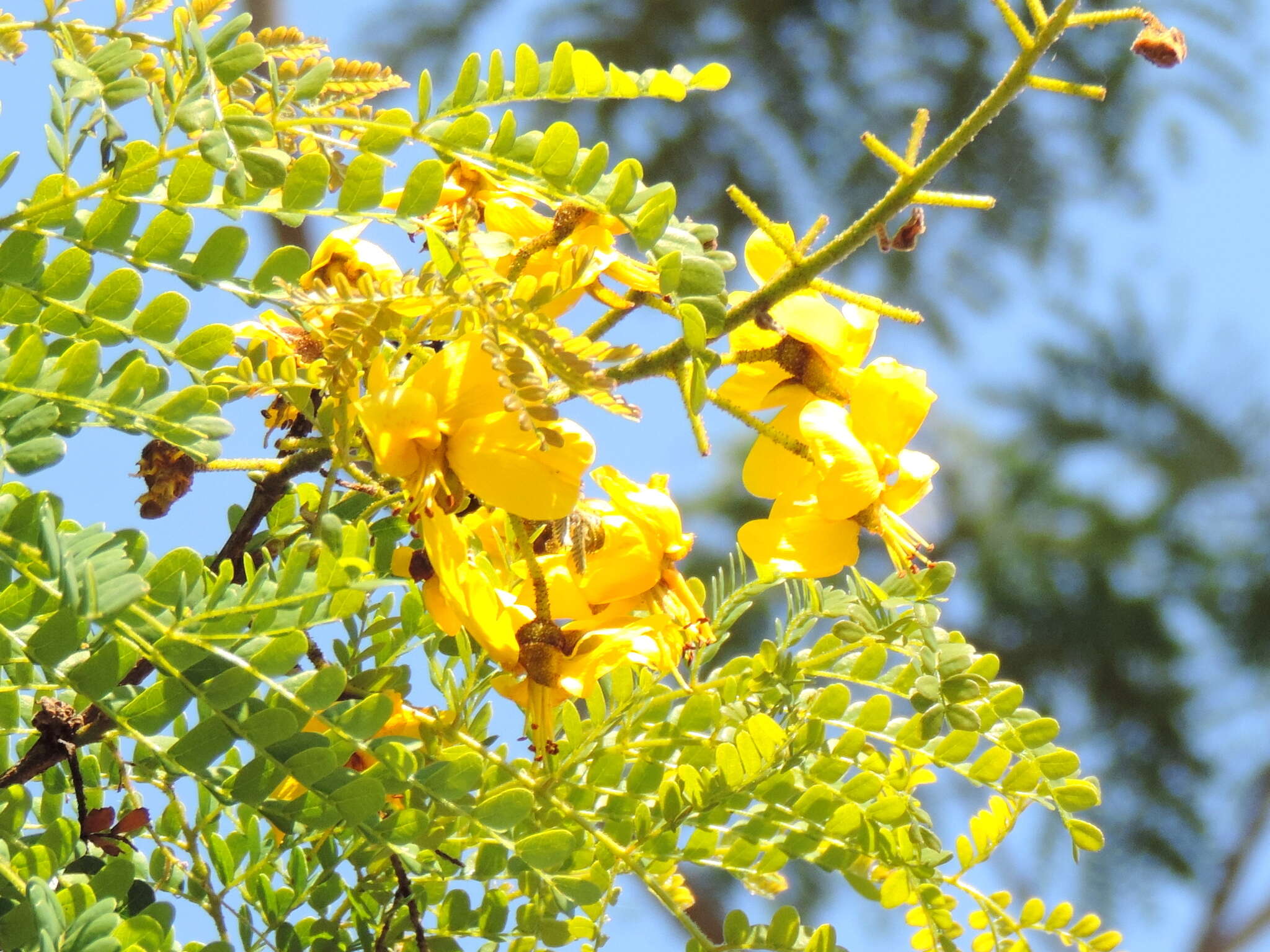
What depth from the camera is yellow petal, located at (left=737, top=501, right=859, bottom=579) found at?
0.49m

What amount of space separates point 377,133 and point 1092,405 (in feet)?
15.2

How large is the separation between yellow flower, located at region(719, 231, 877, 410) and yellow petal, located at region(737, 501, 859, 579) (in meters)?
0.06

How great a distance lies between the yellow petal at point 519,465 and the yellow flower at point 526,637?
0.02m

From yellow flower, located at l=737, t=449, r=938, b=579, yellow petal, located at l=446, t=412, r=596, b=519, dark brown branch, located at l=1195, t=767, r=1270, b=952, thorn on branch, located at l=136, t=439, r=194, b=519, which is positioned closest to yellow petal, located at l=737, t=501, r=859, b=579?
yellow flower, located at l=737, t=449, r=938, b=579

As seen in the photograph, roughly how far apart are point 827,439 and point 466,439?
139 mm

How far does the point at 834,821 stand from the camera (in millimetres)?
481

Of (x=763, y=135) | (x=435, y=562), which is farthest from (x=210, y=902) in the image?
(x=763, y=135)

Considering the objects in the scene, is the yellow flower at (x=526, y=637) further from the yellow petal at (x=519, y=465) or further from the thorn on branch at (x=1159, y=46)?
the thorn on branch at (x=1159, y=46)

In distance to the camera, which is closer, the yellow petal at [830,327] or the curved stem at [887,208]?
the curved stem at [887,208]

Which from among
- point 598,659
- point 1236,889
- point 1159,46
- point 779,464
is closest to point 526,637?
point 598,659

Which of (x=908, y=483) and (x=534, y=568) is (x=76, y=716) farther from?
(x=908, y=483)

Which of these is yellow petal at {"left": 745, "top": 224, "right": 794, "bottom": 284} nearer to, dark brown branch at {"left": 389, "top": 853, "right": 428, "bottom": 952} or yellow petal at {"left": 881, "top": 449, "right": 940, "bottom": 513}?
yellow petal at {"left": 881, "top": 449, "right": 940, "bottom": 513}

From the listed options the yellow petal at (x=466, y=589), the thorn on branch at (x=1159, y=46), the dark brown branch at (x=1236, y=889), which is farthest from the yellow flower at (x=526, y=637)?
the dark brown branch at (x=1236, y=889)

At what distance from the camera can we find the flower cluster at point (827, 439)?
477 millimetres
